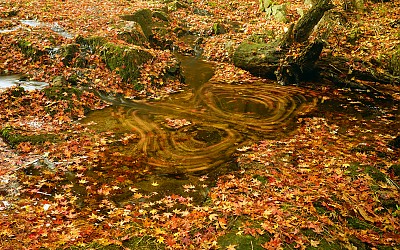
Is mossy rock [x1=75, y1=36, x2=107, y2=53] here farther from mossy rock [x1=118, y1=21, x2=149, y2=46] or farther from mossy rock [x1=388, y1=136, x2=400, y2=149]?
mossy rock [x1=388, y1=136, x2=400, y2=149]

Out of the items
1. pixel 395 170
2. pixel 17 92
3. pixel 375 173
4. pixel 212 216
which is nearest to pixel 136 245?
pixel 212 216

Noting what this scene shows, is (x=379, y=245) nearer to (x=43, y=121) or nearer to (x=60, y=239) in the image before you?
(x=60, y=239)

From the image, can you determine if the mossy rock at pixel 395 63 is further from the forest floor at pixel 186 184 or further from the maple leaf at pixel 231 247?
the maple leaf at pixel 231 247

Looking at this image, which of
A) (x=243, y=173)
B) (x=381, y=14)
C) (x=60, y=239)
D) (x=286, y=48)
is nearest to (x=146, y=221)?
(x=60, y=239)

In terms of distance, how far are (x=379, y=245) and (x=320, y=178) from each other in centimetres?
164

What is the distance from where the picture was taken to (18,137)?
7176 mm

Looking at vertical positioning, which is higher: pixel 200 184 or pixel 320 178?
pixel 320 178

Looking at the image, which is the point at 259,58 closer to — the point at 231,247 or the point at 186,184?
the point at 186,184

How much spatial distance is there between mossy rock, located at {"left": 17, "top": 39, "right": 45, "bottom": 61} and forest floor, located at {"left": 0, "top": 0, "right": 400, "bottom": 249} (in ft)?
0.22

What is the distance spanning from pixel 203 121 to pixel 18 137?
4628mm

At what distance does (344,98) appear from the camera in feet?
34.2

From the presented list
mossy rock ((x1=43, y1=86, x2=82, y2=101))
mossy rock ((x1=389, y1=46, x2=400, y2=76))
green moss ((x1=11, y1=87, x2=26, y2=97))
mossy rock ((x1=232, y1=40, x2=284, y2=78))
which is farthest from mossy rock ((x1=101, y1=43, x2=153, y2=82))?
mossy rock ((x1=389, y1=46, x2=400, y2=76))

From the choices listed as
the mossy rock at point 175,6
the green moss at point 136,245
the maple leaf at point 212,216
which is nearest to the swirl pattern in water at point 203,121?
the maple leaf at point 212,216

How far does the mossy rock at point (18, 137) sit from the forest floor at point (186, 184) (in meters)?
0.03
